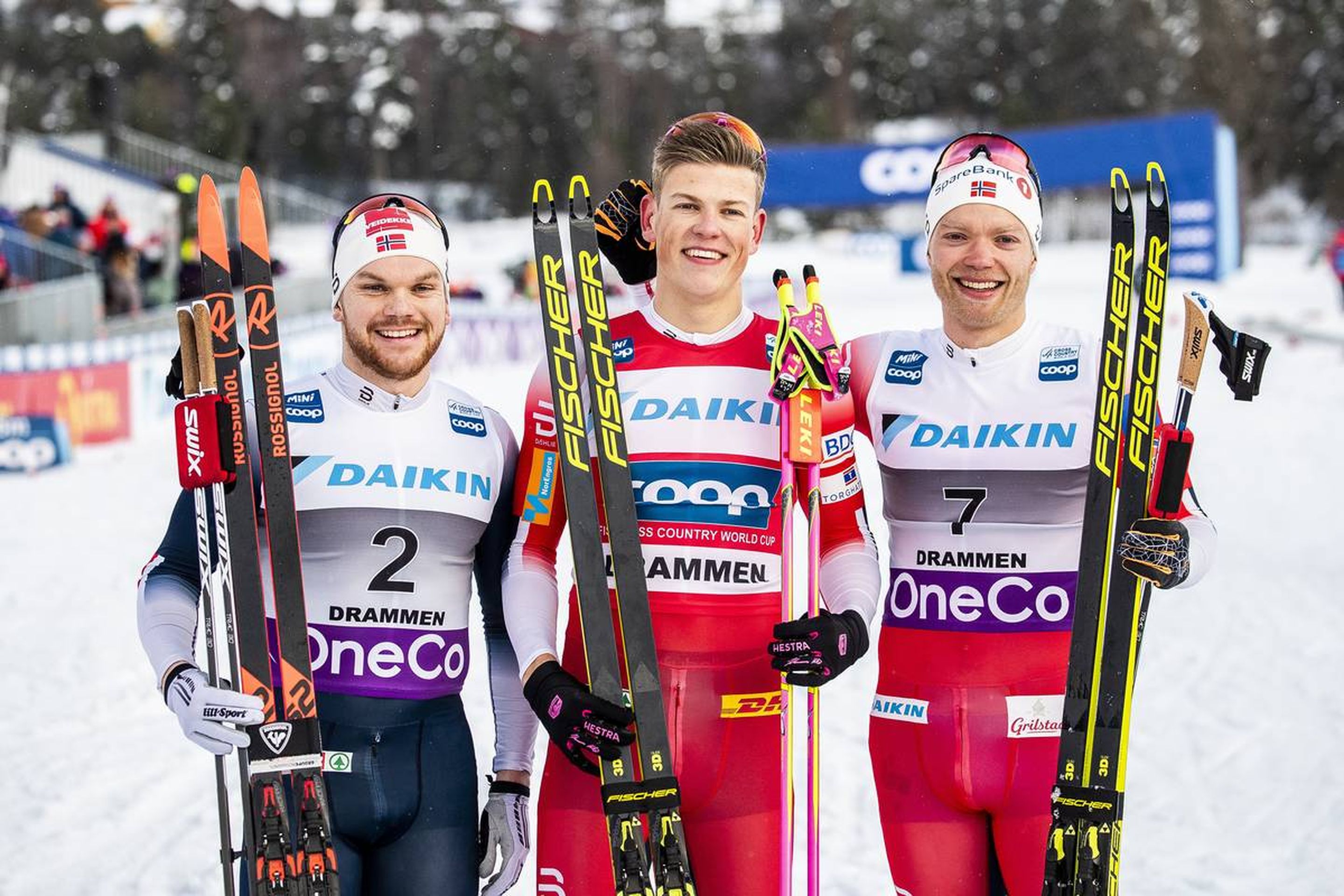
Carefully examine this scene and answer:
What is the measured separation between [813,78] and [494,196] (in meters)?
16.5

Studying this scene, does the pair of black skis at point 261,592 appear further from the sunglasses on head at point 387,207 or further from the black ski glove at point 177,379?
the sunglasses on head at point 387,207

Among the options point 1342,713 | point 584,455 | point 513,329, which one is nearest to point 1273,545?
point 1342,713

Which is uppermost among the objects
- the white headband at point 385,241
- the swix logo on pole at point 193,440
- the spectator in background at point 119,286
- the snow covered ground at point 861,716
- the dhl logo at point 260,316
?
the spectator in background at point 119,286

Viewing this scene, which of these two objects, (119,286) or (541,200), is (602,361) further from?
(119,286)

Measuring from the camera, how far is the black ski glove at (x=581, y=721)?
3021 millimetres

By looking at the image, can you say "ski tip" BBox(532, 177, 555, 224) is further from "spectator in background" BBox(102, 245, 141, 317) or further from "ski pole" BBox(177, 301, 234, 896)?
"spectator in background" BBox(102, 245, 141, 317)

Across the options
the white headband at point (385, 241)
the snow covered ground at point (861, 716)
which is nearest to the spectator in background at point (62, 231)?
the snow covered ground at point (861, 716)

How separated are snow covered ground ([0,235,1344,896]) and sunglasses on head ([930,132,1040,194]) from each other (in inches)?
109

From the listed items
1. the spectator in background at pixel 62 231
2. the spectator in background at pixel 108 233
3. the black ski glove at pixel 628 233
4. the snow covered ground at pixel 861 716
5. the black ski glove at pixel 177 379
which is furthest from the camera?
the spectator in background at pixel 62 231

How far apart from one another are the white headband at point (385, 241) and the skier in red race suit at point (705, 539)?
16.4 inches

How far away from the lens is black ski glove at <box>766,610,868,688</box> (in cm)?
299

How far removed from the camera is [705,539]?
10.7 feet

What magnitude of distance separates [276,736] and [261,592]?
334mm

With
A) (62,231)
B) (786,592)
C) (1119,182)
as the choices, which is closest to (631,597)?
(786,592)
